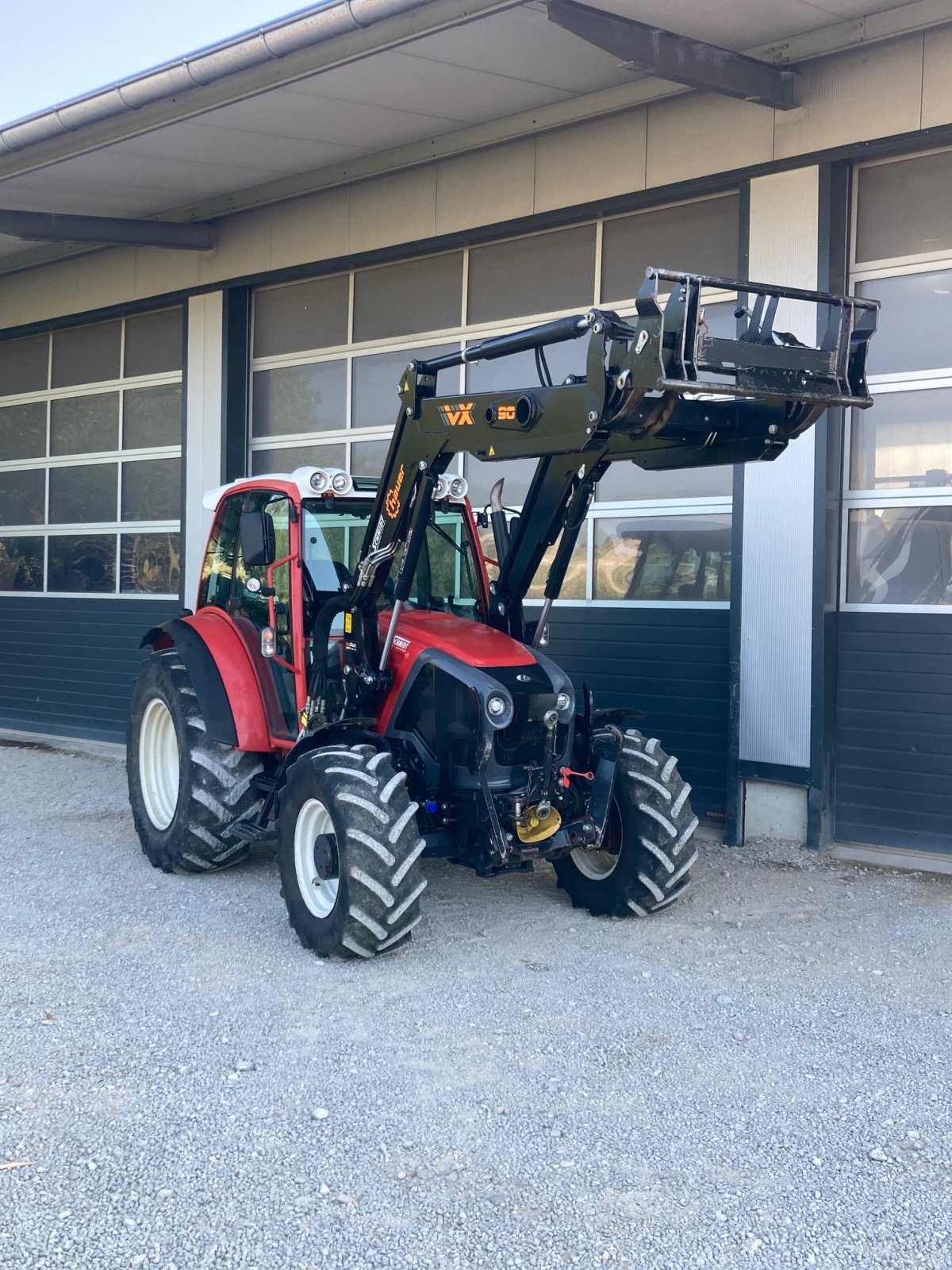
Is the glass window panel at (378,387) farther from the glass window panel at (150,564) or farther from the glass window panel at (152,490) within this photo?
the glass window panel at (150,564)

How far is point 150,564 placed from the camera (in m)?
11.9

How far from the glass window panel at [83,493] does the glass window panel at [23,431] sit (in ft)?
1.41

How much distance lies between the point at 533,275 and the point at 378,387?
177cm

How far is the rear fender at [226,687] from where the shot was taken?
646 centimetres

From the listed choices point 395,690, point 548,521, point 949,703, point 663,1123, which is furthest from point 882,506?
point 663,1123

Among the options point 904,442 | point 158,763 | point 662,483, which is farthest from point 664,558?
point 158,763

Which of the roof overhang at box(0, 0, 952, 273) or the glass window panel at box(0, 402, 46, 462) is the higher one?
the roof overhang at box(0, 0, 952, 273)

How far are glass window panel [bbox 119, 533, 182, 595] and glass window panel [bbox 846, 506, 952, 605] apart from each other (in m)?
6.47

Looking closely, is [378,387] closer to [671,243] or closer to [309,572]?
[671,243]

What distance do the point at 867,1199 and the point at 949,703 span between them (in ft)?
14.2

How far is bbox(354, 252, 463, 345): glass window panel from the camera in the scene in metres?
9.73

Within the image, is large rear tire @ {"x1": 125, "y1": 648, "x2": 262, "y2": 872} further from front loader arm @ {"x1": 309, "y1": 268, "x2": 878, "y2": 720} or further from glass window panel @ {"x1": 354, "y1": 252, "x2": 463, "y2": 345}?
glass window panel @ {"x1": 354, "y1": 252, "x2": 463, "y2": 345}

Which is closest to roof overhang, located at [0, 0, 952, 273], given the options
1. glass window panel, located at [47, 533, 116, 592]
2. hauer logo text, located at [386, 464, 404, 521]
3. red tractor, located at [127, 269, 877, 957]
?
red tractor, located at [127, 269, 877, 957]

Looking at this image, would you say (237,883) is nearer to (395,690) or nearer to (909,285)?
(395,690)
